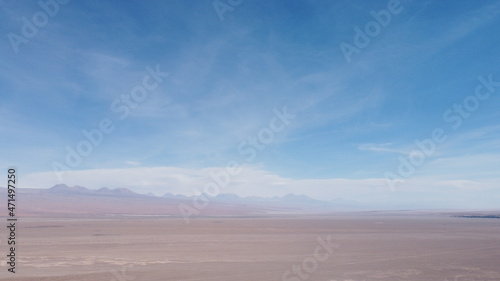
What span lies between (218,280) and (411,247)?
1738cm

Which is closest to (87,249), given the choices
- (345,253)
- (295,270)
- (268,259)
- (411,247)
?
(268,259)

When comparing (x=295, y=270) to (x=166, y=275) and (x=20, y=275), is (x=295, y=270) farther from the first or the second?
(x=20, y=275)

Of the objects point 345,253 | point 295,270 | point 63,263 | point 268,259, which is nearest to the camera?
point 295,270

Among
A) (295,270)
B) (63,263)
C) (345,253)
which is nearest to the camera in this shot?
(295,270)

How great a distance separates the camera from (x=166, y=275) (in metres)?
15.2

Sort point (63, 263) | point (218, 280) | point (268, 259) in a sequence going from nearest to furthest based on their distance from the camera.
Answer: point (218, 280)
point (63, 263)
point (268, 259)

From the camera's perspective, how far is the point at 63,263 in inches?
691

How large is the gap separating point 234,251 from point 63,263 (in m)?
10.2

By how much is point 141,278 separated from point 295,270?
24.2 ft

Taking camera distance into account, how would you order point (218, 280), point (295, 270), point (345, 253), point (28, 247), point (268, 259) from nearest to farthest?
point (218, 280), point (295, 270), point (268, 259), point (345, 253), point (28, 247)

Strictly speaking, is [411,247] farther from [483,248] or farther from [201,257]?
[201,257]

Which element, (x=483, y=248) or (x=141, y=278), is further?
(x=483, y=248)

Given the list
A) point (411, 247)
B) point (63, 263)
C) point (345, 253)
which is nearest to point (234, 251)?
point (345, 253)

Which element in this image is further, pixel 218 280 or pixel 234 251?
pixel 234 251
